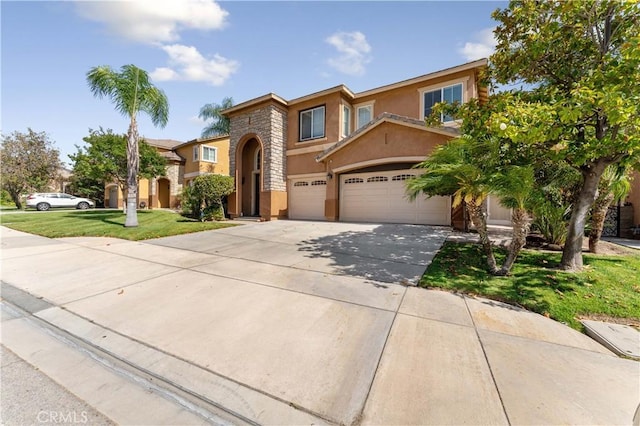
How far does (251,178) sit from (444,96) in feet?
42.5

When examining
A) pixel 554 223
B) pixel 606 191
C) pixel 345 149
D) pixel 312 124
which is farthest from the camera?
pixel 312 124

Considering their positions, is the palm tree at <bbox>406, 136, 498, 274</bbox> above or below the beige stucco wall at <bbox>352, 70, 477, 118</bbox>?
below

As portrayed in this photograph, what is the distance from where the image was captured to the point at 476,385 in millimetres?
2580

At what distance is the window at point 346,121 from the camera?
15.4 metres

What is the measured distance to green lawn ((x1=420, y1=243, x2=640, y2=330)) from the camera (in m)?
4.25

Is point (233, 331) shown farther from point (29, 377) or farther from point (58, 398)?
point (29, 377)

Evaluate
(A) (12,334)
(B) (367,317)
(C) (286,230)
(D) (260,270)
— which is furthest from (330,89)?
(A) (12,334)

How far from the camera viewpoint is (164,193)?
27.5 m

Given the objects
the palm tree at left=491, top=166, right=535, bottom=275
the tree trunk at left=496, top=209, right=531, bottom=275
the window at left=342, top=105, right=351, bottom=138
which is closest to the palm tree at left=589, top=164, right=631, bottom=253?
the palm tree at left=491, top=166, right=535, bottom=275

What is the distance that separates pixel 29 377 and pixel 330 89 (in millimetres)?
15228

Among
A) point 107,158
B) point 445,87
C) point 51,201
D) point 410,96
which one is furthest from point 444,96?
point 51,201

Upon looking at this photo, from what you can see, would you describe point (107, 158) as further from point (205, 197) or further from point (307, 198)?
point (307, 198)

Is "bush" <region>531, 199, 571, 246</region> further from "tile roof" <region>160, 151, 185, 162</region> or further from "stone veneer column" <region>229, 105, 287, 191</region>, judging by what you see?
"tile roof" <region>160, 151, 185, 162</region>

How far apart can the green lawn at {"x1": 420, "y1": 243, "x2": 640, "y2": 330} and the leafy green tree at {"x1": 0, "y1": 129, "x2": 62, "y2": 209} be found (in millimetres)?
40119
